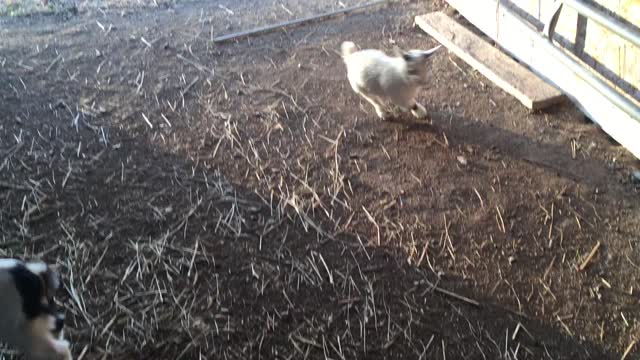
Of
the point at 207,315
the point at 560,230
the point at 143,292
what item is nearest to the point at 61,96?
the point at 143,292

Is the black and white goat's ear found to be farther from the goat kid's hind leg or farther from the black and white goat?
the goat kid's hind leg

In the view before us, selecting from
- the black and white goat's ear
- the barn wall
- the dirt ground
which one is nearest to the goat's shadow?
the dirt ground

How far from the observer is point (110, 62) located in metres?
4.98

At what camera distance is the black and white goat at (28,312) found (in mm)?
2357

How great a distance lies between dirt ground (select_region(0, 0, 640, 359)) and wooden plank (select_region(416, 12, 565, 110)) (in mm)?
92

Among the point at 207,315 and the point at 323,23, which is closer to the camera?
the point at 207,315

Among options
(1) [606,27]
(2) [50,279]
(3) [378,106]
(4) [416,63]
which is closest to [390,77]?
(4) [416,63]

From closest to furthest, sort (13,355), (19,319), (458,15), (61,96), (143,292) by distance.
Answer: (19,319)
(13,355)
(143,292)
(61,96)
(458,15)

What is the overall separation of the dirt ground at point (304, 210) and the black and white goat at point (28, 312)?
0.37 metres

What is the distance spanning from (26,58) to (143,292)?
2.89 meters

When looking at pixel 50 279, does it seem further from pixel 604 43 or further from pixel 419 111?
pixel 604 43

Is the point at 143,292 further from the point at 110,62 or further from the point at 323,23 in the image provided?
the point at 323,23

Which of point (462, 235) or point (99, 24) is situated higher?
point (99, 24)

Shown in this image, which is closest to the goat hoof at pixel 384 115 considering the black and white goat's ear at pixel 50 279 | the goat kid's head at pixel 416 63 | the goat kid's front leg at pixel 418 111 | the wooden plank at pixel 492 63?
the goat kid's front leg at pixel 418 111
